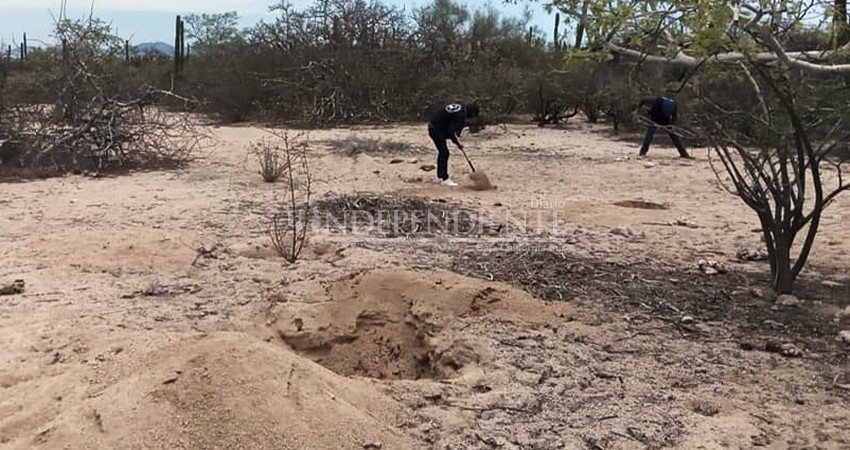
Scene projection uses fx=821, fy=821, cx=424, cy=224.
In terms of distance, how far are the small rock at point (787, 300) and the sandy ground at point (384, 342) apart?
0.12 m

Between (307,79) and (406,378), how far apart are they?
16972 mm

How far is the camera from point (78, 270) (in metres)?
5.57

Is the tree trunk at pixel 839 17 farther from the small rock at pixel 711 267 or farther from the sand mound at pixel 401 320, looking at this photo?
the sand mound at pixel 401 320

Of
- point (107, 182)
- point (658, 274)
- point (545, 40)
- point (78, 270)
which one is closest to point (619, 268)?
point (658, 274)

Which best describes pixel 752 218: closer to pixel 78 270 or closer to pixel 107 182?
pixel 78 270

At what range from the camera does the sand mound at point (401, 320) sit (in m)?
4.38

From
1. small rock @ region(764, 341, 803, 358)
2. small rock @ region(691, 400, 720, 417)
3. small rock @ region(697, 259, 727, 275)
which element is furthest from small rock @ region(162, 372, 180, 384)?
small rock @ region(697, 259, 727, 275)

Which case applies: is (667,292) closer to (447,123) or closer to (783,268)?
(783,268)

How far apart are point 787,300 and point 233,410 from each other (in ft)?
11.9

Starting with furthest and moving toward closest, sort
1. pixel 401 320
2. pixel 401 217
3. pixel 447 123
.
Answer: pixel 447 123, pixel 401 217, pixel 401 320

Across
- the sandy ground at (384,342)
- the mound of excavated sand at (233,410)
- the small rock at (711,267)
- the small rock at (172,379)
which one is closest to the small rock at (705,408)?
the sandy ground at (384,342)

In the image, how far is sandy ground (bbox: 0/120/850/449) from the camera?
10.5ft

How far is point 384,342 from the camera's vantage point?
4664 millimetres

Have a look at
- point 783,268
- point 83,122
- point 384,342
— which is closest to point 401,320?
point 384,342
